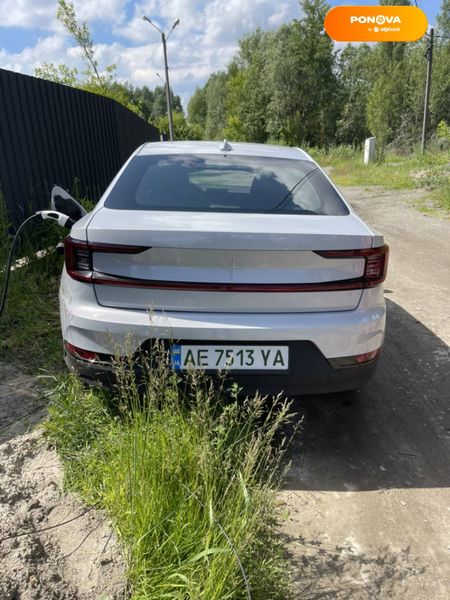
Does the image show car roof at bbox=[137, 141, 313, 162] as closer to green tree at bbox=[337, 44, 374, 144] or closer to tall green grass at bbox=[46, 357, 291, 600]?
tall green grass at bbox=[46, 357, 291, 600]

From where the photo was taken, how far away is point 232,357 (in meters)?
2.28

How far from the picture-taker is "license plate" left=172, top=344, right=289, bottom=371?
228 cm

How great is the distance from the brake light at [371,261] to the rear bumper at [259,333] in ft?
0.22

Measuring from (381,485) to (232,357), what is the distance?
105cm

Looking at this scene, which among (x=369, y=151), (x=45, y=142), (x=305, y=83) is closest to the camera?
(x=45, y=142)

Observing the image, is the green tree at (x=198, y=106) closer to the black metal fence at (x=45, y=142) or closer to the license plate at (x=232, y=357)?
the black metal fence at (x=45, y=142)

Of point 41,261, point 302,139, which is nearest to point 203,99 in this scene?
point 302,139

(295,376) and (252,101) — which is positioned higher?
(252,101)

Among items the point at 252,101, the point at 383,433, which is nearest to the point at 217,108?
the point at 252,101

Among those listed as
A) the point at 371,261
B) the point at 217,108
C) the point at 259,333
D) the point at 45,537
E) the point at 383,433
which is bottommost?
the point at 383,433

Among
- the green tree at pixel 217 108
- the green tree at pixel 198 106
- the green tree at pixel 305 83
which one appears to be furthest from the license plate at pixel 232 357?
the green tree at pixel 198 106

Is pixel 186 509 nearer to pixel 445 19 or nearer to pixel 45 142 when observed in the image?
pixel 45 142

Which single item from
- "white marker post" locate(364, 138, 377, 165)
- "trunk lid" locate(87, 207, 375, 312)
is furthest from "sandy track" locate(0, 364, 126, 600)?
"white marker post" locate(364, 138, 377, 165)

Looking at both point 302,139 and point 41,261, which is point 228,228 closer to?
point 41,261
